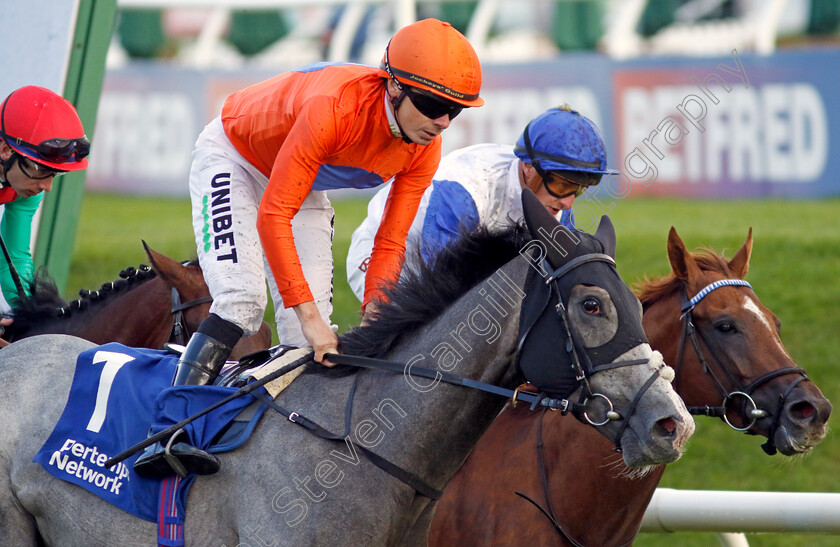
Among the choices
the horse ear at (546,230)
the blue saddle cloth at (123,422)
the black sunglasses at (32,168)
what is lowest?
the blue saddle cloth at (123,422)

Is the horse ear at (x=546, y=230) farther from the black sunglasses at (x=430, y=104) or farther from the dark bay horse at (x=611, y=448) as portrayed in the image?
the dark bay horse at (x=611, y=448)

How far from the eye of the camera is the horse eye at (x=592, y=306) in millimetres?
2611

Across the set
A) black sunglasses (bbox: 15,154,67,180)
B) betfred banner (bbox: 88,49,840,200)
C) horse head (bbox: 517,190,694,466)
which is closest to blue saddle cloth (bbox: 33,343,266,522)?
horse head (bbox: 517,190,694,466)

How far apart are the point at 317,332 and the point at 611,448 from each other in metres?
1.29

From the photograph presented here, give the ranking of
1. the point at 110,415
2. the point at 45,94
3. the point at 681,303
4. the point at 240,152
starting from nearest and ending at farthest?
1. the point at 110,415
2. the point at 240,152
3. the point at 681,303
4. the point at 45,94

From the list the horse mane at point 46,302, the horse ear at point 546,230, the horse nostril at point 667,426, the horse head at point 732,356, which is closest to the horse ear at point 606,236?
the horse ear at point 546,230

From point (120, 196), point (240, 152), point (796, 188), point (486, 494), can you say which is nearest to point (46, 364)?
point (240, 152)

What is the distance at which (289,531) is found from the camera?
2.69 meters

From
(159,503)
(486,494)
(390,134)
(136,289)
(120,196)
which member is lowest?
(120,196)

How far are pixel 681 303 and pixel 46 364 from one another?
7.77ft

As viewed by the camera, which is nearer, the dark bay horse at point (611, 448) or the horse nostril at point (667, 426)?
the horse nostril at point (667, 426)

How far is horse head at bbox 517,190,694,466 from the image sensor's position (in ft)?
8.21

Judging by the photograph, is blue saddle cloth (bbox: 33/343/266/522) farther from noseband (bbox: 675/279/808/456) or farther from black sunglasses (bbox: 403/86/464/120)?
noseband (bbox: 675/279/808/456)

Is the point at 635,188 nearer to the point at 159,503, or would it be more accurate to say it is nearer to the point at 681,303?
the point at 681,303
